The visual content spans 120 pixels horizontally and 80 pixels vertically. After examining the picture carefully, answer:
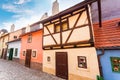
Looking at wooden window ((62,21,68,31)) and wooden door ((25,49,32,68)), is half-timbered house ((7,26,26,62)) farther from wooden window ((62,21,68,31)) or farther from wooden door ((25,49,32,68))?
wooden window ((62,21,68,31))

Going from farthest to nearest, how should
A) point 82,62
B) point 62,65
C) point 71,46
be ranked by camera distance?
point 62,65
point 71,46
point 82,62

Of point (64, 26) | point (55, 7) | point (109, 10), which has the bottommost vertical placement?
point (64, 26)

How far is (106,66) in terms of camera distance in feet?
24.5

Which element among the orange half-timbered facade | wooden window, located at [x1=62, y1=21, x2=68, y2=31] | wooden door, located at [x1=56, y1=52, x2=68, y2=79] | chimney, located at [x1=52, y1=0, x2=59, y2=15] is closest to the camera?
the orange half-timbered facade

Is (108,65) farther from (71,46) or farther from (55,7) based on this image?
(55,7)

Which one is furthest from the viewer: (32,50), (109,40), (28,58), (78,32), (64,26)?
(28,58)

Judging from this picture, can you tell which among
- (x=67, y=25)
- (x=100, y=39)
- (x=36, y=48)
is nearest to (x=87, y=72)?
(x=100, y=39)

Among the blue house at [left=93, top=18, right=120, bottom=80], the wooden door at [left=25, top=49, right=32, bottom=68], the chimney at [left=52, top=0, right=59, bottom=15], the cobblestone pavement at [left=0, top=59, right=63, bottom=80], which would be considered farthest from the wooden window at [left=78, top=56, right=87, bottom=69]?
the wooden door at [left=25, top=49, right=32, bottom=68]

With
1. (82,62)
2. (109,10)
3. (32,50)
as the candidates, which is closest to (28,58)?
(32,50)

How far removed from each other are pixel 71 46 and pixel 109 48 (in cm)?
339

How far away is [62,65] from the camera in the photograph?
10.6 m

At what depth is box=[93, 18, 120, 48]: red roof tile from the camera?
291 inches

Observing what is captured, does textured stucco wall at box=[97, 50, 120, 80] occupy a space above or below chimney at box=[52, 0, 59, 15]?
below

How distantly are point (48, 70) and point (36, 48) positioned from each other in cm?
398
